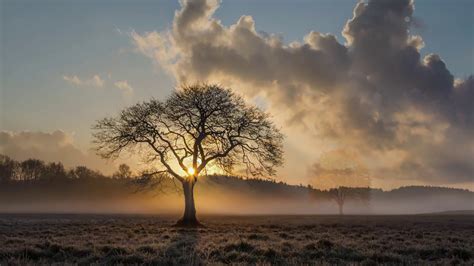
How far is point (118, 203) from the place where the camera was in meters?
159

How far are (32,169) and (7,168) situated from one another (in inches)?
366

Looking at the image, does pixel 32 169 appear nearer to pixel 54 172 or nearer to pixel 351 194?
pixel 54 172

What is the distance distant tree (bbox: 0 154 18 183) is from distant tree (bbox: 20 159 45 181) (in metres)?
3.02

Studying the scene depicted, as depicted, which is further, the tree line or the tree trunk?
the tree line

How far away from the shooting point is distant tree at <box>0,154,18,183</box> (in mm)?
140500

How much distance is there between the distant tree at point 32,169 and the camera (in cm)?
14662

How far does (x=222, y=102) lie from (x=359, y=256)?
28010 millimetres

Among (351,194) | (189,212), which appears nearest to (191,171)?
(189,212)

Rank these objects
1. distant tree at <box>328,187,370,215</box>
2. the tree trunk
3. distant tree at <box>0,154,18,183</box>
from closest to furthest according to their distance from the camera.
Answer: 1. the tree trunk
2. distant tree at <box>328,187,370,215</box>
3. distant tree at <box>0,154,18,183</box>

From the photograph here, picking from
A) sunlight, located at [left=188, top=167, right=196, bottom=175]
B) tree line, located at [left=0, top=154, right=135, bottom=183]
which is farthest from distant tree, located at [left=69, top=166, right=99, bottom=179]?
sunlight, located at [left=188, top=167, right=196, bottom=175]

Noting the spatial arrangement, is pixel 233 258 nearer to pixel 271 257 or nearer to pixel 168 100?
pixel 271 257

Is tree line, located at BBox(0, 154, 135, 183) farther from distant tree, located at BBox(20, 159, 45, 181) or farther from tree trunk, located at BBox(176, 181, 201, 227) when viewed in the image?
tree trunk, located at BBox(176, 181, 201, 227)

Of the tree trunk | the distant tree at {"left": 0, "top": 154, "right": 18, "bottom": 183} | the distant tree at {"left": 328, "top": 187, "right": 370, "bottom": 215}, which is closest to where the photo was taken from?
the tree trunk

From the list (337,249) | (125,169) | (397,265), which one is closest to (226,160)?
(337,249)
